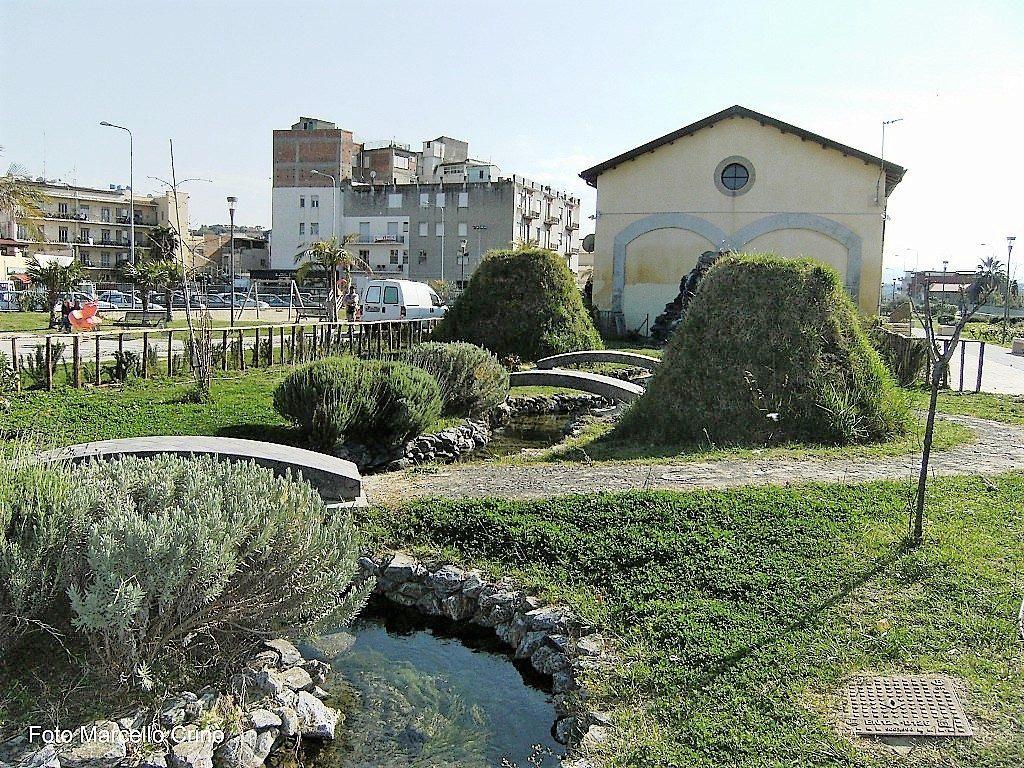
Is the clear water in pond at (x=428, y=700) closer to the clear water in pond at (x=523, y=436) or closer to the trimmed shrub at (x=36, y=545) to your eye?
the trimmed shrub at (x=36, y=545)

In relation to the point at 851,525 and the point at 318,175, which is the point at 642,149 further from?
the point at 318,175

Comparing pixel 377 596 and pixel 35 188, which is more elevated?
pixel 35 188

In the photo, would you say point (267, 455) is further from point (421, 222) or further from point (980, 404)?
point (421, 222)

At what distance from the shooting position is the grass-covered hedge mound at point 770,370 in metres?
11.2

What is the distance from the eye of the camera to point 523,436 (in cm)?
1414

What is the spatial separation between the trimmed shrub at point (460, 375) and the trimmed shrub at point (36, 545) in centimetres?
871

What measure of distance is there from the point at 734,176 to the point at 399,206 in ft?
151

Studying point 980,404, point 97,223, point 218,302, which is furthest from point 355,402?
point 97,223

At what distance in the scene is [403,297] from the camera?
29.5m

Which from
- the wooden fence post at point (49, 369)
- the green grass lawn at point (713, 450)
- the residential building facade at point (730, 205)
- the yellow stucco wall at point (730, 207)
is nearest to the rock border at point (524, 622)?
the green grass lawn at point (713, 450)

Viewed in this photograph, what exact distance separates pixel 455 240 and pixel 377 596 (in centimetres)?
6598

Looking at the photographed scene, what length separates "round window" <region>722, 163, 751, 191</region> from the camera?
30.8m

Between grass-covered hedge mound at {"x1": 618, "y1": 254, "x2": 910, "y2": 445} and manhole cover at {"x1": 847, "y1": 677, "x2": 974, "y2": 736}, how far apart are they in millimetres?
5857

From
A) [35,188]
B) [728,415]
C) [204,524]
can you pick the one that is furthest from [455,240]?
[204,524]
